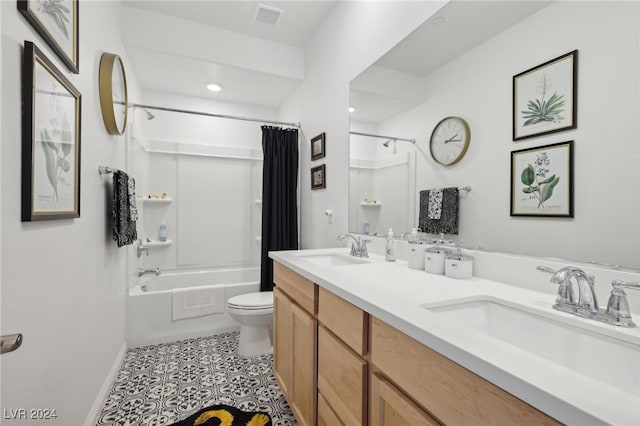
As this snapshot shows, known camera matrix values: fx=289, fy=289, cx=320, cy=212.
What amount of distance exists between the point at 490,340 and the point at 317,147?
2231 millimetres

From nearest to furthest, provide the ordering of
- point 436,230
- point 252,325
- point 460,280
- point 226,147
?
1. point 460,280
2. point 436,230
3. point 252,325
4. point 226,147

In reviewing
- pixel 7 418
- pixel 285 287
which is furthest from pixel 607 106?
pixel 7 418

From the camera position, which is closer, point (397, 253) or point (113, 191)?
point (397, 253)

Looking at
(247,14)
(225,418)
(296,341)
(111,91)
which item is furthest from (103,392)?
(247,14)

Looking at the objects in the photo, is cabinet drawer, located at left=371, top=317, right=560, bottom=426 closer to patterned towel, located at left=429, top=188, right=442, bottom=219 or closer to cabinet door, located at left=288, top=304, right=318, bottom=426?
cabinet door, located at left=288, top=304, right=318, bottom=426

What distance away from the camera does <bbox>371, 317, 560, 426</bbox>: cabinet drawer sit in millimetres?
496

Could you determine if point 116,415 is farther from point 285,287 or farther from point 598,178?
point 598,178

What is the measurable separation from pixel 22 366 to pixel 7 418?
137 millimetres

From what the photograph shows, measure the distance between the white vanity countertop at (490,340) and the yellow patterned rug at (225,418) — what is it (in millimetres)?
906

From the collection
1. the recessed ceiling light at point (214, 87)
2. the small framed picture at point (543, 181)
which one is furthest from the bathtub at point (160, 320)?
the small framed picture at point (543, 181)

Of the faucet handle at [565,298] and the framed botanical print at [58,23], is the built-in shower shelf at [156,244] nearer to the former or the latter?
the framed botanical print at [58,23]

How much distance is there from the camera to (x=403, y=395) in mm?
745

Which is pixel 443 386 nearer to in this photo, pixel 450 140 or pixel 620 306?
pixel 620 306

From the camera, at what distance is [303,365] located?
136 cm
